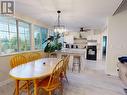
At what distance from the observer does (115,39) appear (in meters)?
4.29

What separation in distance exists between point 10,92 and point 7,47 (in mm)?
1597

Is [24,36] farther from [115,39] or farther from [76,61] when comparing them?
[115,39]

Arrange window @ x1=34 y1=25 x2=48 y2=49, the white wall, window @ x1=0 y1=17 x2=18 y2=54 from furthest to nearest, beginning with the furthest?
window @ x1=34 y1=25 x2=48 y2=49 < the white wall < window @ x1=0 y1=17 x2=18 y2=54

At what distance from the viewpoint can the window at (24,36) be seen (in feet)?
14.8

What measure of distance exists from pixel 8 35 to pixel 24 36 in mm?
924

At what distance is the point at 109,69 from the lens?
14.7 ft

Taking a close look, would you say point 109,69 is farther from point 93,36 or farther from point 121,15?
point 93,36

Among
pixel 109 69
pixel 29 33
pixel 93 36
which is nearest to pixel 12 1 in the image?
pixel 29 33

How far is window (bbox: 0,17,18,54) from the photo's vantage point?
362 cm

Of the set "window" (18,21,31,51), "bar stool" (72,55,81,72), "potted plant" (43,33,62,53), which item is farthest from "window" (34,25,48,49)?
"bar stool" (72,55,81,72)

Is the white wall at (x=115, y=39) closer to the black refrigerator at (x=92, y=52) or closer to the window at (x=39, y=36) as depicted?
the window at (x=39, y=36)

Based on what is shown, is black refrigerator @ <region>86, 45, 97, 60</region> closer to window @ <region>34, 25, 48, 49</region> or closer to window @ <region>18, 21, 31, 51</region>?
window @ <region>34, 25, 48, 49</region>

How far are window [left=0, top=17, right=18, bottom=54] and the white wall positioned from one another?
351 cm

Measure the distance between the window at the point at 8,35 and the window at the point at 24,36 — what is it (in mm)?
299
